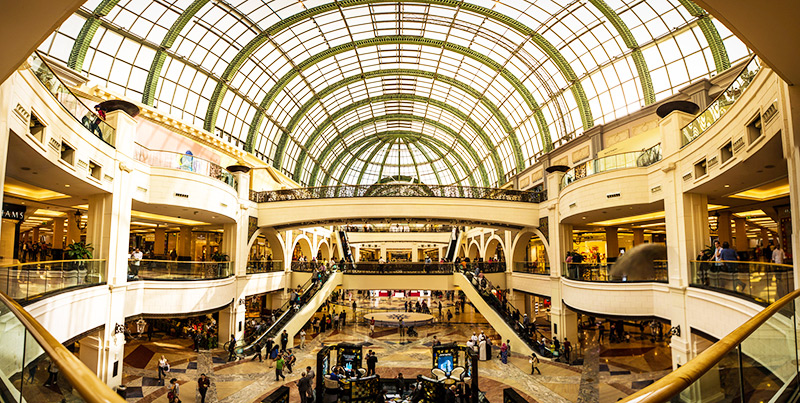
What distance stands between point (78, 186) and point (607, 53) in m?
25.6

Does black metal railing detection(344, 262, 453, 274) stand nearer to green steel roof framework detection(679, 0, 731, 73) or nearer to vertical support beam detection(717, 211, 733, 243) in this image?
vertical support beam detection(717, 211, 733, 243)

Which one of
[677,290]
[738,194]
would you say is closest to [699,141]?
[738,194]

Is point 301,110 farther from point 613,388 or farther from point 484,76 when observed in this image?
point 613,388

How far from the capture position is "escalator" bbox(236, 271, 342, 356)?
2131cm

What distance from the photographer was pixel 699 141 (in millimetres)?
13016

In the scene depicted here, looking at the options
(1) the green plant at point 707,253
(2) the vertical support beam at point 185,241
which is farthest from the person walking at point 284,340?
(1) the green plant at point 707,253

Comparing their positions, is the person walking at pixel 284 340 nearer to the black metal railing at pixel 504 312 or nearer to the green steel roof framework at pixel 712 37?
the black metal railing at pixel 504 312

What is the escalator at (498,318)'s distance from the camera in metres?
21.7

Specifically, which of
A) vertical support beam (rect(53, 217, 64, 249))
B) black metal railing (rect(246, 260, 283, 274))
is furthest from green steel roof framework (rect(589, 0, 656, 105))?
vertical support beam (rect(53, 217, 64, 249))

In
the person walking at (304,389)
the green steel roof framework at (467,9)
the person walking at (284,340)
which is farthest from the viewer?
the green steel roof framework at (467,9)

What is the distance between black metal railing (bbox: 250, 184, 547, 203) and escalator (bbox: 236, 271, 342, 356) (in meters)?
5.35

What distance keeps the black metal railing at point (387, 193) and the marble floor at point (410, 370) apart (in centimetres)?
848

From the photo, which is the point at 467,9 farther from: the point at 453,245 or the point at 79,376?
the point at 79,376

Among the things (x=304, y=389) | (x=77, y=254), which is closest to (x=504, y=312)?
(x=304, y=389)
